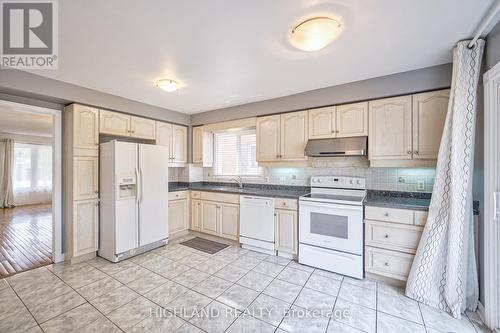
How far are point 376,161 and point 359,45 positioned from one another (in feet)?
4.76

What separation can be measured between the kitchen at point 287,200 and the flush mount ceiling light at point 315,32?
0.05ft

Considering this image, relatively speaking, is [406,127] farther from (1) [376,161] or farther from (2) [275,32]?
(2) [275,32]

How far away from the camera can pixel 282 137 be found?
3.53 m

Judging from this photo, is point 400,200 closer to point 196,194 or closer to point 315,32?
point 315,32

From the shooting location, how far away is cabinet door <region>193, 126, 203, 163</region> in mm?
4480

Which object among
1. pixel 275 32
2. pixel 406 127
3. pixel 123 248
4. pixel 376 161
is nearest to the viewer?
pixel 275 32

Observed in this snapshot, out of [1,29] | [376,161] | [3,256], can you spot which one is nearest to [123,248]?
[3,256]

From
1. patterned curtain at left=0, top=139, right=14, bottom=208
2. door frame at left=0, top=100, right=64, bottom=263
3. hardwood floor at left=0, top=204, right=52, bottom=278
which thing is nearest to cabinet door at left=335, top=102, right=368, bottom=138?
door frame at left=0, top=100, right=64, bottom=263

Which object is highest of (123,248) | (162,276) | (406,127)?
(406,127)

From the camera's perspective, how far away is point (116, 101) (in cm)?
331

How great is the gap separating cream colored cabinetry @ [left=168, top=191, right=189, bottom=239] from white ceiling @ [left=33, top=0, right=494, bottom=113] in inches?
78.2

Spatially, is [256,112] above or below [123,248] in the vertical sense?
above

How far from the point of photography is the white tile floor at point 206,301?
1812mm

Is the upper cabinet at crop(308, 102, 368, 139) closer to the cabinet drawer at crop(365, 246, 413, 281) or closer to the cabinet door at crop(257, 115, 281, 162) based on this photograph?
the cabinet door at crop(257, 115, 281, 162)
